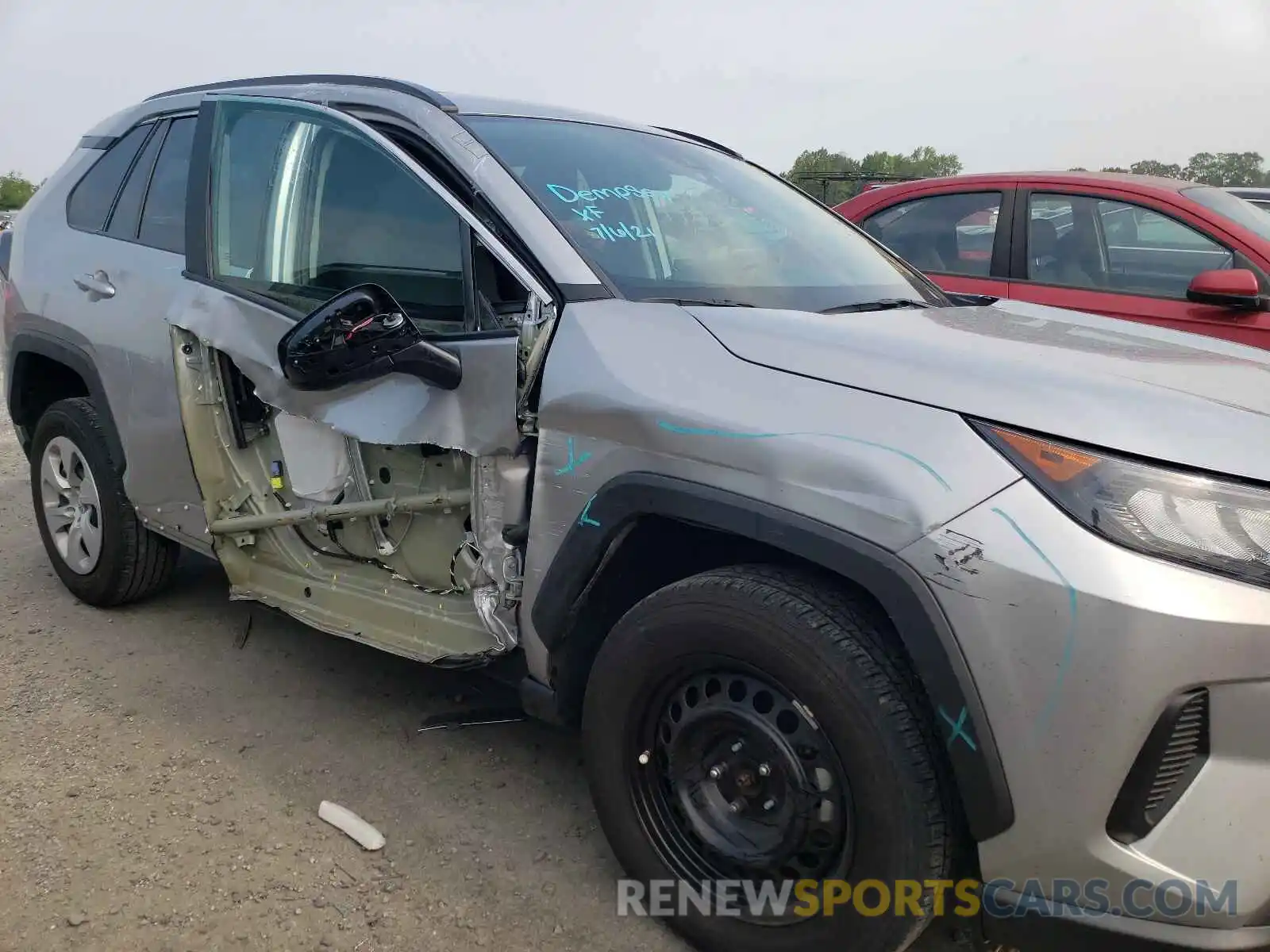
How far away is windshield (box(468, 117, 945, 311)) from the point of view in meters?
2.39

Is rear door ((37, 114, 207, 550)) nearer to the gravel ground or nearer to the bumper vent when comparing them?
the gravel ground

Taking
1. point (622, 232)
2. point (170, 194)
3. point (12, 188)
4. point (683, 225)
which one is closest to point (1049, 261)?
point (683, 225)

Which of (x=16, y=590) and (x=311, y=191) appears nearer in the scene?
→ (x=311, y=191)

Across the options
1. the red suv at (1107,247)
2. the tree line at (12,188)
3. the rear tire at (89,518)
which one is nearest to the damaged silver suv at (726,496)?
the rear tire at (89,518)

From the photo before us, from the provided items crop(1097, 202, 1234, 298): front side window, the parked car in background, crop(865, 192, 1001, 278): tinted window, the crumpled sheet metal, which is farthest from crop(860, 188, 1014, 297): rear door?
the crumpled sheet metal

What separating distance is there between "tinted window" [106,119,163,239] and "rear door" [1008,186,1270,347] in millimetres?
3803

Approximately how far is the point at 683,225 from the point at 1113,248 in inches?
114

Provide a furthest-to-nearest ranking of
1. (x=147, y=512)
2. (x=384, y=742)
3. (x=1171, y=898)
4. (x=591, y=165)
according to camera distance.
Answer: (x=147, y=512)
(x=384, y=742)
(x=591, y=165)
(x=1171, y=898)

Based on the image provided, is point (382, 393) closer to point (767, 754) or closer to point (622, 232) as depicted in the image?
point (622, 232)

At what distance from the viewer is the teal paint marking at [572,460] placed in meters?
2.12

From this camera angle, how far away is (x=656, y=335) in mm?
2090

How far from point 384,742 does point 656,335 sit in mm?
1615

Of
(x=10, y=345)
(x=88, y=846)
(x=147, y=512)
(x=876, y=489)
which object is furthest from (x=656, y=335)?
(x=10, y=345)

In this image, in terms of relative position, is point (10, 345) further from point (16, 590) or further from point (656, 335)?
point (656, 335)
